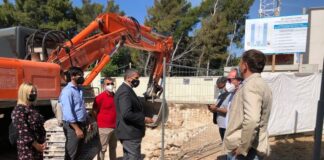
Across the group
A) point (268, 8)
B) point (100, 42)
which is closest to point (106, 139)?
point (100, 42)

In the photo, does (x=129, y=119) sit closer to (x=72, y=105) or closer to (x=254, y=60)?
(x=72, y=105)

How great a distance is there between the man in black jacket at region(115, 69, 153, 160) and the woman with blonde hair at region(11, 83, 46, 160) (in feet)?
3.60

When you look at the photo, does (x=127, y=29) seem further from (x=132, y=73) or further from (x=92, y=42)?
(x=132, y=73)

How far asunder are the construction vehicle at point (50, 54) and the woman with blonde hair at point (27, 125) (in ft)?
9.24

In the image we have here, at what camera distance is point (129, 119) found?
17.0ft

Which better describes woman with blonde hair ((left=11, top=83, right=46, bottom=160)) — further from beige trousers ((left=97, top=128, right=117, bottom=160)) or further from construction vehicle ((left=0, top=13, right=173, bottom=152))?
construction vehicle ((left=0, top=13, right=173, bottom=152))

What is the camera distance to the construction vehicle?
23.9 ft

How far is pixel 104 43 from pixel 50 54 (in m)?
1.54

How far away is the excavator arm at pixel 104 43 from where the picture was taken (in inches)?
345

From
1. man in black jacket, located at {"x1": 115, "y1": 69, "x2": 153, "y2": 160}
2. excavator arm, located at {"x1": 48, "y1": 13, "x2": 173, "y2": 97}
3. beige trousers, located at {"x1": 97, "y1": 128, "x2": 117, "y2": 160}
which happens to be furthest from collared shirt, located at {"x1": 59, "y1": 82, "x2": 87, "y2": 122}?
excavator arm, located at {"x1": 48, "y1": 13, "x2": 173, "y2": 97}

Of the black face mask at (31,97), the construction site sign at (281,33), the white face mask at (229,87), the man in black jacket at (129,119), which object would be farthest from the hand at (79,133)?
the construction site sign at (281,33)

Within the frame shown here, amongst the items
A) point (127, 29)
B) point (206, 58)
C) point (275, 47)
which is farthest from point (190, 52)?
point (127, 29)

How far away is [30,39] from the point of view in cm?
830

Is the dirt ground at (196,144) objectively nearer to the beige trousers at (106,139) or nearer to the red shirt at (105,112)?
the beige trousers at (106,139)
